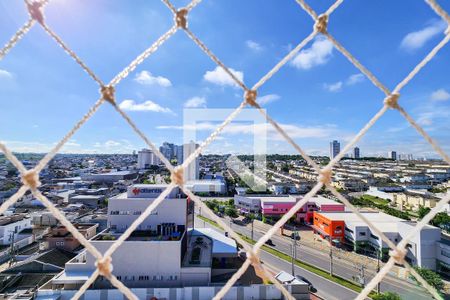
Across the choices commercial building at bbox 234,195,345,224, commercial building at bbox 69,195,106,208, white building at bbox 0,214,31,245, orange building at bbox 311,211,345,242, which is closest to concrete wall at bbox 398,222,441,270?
orange building at bbox 311,211,345,242

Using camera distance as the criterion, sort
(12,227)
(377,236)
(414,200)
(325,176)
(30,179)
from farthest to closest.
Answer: (414,200)
(12,227)
(377,236)
(325,176)
(30,179)

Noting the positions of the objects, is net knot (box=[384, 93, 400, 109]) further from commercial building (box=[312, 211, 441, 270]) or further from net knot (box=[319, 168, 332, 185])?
commercial building (box=[312, 211, 441, 270])

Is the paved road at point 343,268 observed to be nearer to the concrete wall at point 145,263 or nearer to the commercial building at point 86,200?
the concrete wall at point 145,263

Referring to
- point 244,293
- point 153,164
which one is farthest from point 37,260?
point 153,164

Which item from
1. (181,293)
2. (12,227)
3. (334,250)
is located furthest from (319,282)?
(12,227)

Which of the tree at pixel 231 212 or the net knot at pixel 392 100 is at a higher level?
the net knot at pixel 392 100

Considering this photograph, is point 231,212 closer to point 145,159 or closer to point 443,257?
point 443,257

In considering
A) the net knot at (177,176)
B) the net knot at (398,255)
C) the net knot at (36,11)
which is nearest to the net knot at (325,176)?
the net knot at (398,255)
